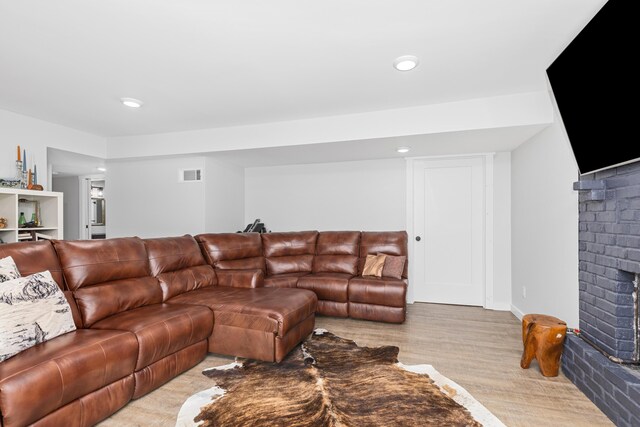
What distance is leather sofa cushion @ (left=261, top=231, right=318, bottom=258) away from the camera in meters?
4.39

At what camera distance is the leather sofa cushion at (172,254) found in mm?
2873

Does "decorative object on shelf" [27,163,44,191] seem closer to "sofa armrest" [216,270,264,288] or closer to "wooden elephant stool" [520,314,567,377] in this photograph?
"sofa armrest" [216,270,264,288]

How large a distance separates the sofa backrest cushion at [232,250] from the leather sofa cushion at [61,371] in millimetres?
1653

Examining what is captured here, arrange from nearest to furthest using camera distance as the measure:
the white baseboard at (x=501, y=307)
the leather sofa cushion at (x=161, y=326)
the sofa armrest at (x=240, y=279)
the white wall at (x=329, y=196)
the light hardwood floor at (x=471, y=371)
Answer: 1. the light hardwood floor at (x=471, y=371)
2. the leather sofa cushion at (x=161, y=326)
3. the sofa armrest at (x=240, y=279)
4. the white baseboard at (x=501, y=307)
5. the white wall at (x=329, y=196)

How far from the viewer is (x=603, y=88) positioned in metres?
1.83

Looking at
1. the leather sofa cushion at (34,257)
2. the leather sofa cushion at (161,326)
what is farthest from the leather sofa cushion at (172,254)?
the leather sofa cushion at (34,257)

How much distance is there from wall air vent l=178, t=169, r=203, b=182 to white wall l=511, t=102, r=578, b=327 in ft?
13.2

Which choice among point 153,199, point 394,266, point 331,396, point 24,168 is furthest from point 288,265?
point 24,168

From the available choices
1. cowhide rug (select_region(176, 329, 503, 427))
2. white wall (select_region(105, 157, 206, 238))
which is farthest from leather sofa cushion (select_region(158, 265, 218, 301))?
white wall (select_region(105, 157, 206, 238))

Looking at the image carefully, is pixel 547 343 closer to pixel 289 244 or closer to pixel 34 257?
pixel 289 244

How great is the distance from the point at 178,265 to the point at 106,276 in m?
0.70

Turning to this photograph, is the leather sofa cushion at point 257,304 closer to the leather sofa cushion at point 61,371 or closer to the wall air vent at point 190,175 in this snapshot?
the leather sofa cushion at point 61,371

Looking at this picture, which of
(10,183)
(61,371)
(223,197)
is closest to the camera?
(61,371)

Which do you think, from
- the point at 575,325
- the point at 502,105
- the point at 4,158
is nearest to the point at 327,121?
the point at 502,105
